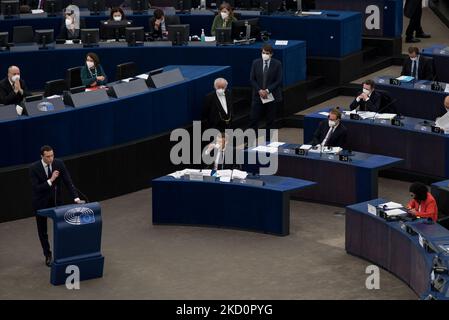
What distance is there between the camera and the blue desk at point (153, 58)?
73.9 feet

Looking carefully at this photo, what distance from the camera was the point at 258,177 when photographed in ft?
58.3

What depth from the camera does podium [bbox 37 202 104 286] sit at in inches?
605

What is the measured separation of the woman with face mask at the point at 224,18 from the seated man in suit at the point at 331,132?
485 centimetres

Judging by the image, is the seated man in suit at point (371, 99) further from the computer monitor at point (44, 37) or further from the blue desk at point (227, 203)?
the computer monitor at point (44, 37)

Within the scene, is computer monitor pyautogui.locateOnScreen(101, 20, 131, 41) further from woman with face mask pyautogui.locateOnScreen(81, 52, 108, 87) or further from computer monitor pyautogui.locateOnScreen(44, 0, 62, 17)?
woman with face mask pyautogui.locateOnScreen(81, 52, 108, 87)

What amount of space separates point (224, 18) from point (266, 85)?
9.63 ft

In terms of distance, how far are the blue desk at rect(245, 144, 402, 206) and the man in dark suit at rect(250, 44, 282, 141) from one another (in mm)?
2106

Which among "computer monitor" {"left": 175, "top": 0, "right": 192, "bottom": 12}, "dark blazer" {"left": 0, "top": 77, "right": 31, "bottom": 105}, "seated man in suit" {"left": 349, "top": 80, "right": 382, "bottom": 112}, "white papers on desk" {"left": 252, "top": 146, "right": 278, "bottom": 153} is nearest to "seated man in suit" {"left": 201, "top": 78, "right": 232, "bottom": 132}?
"white papers on desk" {"left": 252, "top": 146, "right": 278, "bottom": 153}

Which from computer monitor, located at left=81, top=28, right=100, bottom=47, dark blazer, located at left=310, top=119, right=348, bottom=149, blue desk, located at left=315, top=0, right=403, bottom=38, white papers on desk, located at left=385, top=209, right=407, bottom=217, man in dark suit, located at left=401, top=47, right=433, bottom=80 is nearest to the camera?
white papers on desk, located at left=385, top=209, right=407, bottom=217

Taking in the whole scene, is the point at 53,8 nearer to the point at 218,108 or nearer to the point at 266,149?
the point at 218,108

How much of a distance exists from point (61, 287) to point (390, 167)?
18.5 ft

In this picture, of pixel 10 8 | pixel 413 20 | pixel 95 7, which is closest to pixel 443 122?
pixel 413 20

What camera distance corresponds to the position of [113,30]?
77.7 ft

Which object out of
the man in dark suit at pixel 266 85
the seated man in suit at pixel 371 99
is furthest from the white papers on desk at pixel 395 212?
the man in dark suit at pixel 266 85
